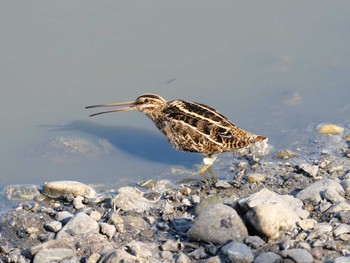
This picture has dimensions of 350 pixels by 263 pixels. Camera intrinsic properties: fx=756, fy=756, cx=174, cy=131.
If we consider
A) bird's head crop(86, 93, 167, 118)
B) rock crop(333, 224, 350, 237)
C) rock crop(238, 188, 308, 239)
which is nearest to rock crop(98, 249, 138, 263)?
rock crop(238, 188, 308, 239)

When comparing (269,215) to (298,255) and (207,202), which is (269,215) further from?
(207,202)

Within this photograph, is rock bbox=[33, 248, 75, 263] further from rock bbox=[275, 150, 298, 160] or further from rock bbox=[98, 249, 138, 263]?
rock bbox=[275, 150, 298, 160]

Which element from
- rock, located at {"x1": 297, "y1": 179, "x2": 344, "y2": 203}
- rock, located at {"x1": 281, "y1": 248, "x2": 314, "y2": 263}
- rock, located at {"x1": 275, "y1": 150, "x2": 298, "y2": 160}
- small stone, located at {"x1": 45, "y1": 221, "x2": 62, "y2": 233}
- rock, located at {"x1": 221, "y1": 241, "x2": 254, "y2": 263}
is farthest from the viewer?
rock, located at {"x1": 275, "y1": 150, "x2": 298, "y2": 160}

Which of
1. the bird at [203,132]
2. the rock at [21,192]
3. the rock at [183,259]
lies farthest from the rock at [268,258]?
the rock at [21,192]

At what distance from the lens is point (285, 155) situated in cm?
874

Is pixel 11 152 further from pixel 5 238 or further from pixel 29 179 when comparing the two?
pixel 5 238

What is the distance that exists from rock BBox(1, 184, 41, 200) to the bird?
1.60 metres

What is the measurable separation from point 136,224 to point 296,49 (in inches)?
214

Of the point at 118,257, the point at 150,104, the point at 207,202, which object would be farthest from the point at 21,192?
the point at 118,257

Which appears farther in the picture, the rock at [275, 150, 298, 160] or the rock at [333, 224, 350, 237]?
the rock at [275, 150, 298, 160]

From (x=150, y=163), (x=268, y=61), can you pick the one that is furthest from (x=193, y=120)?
(x=268, y=61)

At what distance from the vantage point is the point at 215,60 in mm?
10836

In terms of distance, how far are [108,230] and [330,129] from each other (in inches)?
149

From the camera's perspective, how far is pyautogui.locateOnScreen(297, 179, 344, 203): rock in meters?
7.02
